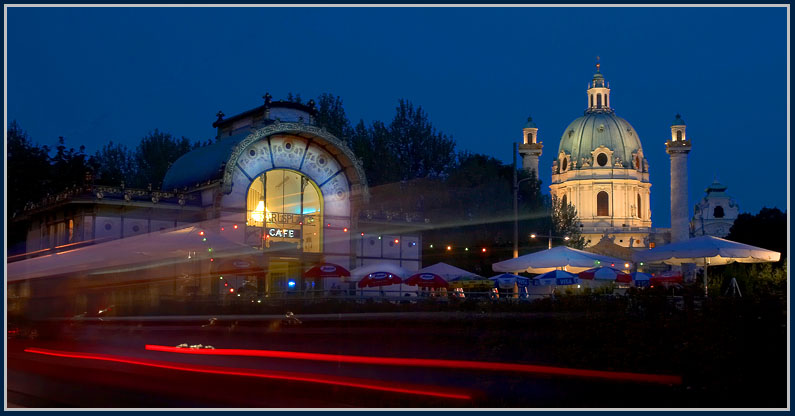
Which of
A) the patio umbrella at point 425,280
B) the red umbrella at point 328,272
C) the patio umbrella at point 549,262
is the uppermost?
the patio umbrella at point 549,262

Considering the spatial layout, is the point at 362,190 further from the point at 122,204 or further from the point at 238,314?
the point at 238,314

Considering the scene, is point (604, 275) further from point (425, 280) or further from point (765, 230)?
point (765, 230)

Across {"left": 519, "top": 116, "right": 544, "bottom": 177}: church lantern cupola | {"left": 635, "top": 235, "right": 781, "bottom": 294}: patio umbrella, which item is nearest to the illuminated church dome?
{"left": 519, "top": 116, "right": 544, "bottom": 177}: church lantern cupola

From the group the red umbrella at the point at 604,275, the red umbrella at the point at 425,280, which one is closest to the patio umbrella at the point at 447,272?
the red umbrella at the point at 425,280

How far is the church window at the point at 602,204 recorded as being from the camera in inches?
6412

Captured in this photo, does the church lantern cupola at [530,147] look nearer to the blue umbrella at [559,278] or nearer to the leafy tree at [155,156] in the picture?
the leafy tree at [155,156]

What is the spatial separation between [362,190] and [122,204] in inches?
552

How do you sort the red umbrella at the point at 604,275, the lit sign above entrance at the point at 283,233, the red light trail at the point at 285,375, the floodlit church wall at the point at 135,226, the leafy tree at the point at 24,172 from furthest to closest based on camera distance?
the leafy tree at the point at 24,172 → the lit sign above entrance at the point at 283,233 → the floodlit church wall at the point at 135,226 → the red umbrella at the point at 604,275 → the red light trail at the point at 285,375

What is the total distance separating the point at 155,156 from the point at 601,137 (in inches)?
3692

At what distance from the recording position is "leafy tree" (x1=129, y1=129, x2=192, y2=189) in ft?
291

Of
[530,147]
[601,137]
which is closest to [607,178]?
[601,137]

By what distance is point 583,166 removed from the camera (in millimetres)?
164750

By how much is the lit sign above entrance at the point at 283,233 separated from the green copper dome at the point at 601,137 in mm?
116783

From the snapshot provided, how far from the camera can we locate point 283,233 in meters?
54.5
